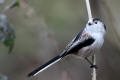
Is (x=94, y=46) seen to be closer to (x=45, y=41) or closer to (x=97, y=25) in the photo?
(x=97, y=25)

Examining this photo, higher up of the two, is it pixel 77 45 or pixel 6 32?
pixel 6 32

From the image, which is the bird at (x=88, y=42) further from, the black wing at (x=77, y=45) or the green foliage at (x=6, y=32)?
the green foliage at (x=6, y=32)

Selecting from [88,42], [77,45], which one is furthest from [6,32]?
[88,42]

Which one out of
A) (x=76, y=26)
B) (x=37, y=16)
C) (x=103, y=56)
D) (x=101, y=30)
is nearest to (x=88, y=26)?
(x=101, y=30)

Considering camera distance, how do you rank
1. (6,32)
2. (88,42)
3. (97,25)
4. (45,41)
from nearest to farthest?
1. (6,32)
2. (97,25)
3. (88,42)
4. (45,41)

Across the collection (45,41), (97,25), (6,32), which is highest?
(6,32)

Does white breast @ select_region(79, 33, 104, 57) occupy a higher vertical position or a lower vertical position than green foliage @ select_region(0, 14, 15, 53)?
lower

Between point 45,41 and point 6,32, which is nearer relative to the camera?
point 6,32

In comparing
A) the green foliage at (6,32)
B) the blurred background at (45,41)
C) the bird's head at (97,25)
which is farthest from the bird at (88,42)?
the blurred background at (45,41)

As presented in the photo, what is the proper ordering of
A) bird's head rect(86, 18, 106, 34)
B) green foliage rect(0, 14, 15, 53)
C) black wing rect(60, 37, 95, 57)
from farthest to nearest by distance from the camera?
black wing rect(60, 37, 95, 57) → bird's head rect(86, 18, 106, 34) → green foliage rect(0, 14, 15, 53)

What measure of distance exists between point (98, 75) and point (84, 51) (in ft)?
5.61

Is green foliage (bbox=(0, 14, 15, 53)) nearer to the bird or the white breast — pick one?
the bird

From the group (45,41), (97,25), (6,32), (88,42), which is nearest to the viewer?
(6,32)

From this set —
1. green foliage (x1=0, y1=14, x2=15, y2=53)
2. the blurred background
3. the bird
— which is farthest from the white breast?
the blurred background
